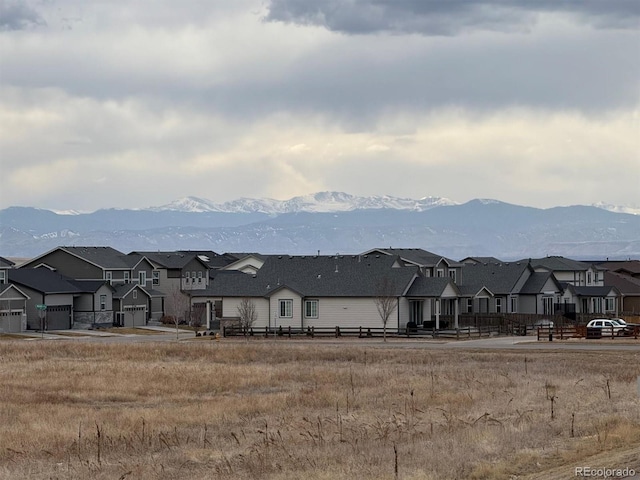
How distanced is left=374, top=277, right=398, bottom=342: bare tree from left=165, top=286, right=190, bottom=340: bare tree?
2863 cm

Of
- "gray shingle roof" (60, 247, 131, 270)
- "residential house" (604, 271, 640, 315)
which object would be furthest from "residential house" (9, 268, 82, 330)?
"residential house" (604, 271, 640, 315)

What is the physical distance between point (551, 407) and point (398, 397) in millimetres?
8270

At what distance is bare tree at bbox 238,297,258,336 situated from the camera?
84375mm

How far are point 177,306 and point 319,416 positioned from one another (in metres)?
76.3

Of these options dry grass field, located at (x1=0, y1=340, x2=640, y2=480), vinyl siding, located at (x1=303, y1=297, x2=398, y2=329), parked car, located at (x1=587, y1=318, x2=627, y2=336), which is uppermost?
vinyl siding, located at (x1=303, y1=297, x2=398, y2=329)

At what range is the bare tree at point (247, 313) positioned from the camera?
277 ft

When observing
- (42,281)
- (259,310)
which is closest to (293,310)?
(259,310)

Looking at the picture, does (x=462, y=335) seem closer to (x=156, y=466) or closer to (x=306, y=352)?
(x=306, y=352)

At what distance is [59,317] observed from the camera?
329 ft

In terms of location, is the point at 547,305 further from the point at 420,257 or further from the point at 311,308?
the point at 311,308

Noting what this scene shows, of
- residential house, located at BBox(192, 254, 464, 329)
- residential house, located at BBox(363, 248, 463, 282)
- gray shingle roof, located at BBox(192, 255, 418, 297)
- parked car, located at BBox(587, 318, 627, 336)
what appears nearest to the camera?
parked car, located at BBox(587, 318, 627, 336)

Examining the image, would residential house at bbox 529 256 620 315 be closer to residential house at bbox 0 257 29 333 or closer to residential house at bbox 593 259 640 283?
residential house at bbox 593 259 640 283

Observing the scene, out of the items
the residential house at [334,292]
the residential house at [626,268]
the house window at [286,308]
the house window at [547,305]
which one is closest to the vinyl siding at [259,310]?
the residential house at [334,292]

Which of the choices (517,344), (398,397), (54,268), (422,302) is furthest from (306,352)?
(54,268)
